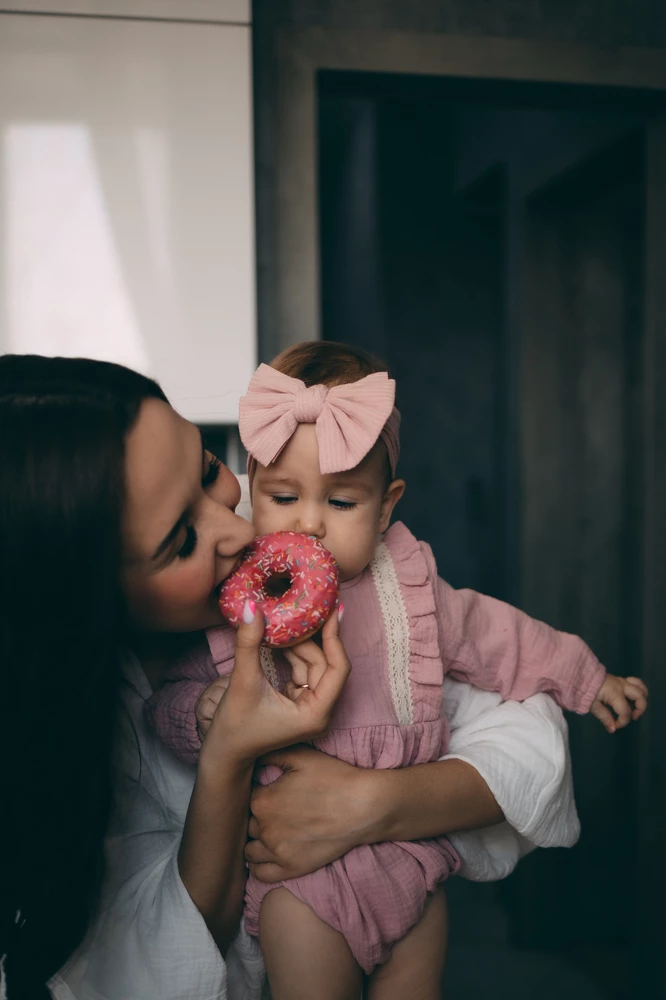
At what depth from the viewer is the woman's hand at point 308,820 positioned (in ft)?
3.53

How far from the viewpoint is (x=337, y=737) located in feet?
3.83

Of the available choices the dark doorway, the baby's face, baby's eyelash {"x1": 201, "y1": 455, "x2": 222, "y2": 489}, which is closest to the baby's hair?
the baby's face

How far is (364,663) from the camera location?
1217 mm

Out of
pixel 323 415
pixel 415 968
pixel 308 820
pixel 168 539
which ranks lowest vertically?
pixel 415 968

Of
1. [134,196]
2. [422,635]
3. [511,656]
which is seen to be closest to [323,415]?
[422,635]

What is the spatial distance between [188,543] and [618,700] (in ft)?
2.42

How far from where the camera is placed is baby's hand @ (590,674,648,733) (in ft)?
4.28

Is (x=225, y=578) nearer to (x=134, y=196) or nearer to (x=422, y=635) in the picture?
(x=422, y=635)

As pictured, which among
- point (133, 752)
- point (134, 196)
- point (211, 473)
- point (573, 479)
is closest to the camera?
point (211, 473)

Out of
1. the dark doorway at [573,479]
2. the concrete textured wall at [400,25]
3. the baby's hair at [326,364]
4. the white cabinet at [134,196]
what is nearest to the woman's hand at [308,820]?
the baby's hair at [326,364]

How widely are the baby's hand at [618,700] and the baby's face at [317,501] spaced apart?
0.45 meters

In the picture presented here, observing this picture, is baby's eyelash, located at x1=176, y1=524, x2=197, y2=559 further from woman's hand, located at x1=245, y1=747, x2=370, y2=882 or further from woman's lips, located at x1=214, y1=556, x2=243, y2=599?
woman's hand, located at x1=245, y1=747, x2=370, y2=882

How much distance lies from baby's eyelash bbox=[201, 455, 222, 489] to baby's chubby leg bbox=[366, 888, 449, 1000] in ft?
2.13

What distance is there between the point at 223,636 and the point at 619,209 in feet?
8.16
